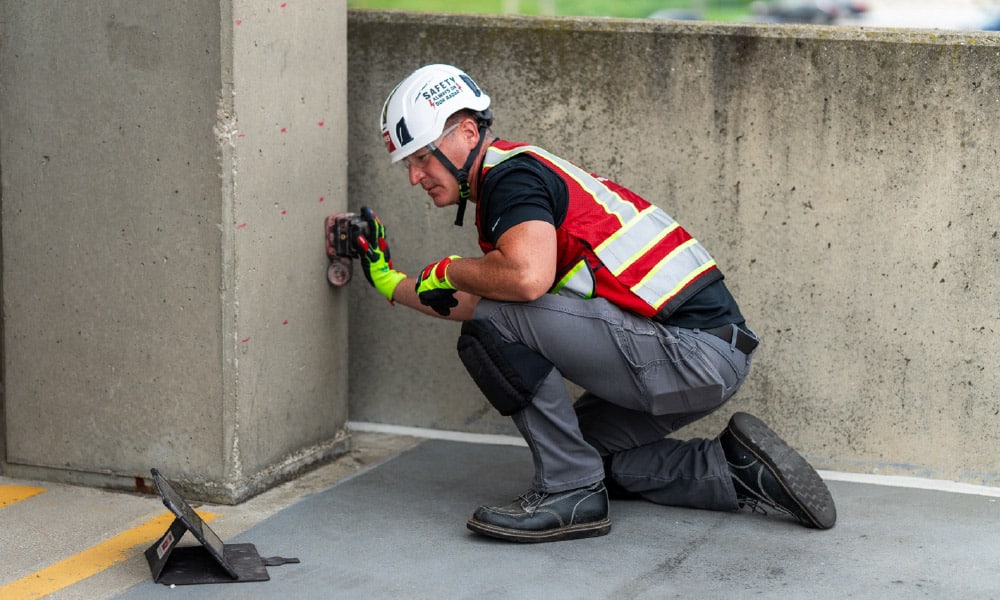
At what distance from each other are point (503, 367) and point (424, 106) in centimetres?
82

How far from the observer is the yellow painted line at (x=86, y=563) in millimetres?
3156

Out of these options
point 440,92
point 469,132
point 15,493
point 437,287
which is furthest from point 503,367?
point 15,493

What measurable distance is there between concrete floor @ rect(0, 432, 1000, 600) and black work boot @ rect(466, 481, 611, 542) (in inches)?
1.8

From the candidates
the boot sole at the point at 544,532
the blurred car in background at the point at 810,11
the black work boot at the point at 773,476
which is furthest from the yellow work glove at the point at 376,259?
the blurred car in background at the point at 810,11

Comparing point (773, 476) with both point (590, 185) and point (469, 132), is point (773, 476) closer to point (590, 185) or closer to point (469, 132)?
point (590, 185)

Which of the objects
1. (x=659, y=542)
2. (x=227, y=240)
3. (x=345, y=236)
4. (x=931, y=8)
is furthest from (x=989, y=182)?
(x=931, y=8)

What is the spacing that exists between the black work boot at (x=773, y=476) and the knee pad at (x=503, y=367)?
67 centimetres

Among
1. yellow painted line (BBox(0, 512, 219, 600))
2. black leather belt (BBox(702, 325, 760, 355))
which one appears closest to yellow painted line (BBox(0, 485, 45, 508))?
yellow painted line (BBox(0, 512, 219, 600))

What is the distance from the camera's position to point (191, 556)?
11.0 feet

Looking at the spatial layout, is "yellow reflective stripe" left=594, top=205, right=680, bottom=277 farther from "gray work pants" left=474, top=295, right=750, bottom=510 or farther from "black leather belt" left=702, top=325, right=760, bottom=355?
"black leather belt" left=702, top=325, right=760, bottom=355

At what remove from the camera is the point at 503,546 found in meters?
3.50

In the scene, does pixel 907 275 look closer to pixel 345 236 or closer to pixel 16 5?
pixel 345 236

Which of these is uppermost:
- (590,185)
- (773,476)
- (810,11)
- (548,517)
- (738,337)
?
(810,11)

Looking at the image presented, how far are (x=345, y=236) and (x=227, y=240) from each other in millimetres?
565
